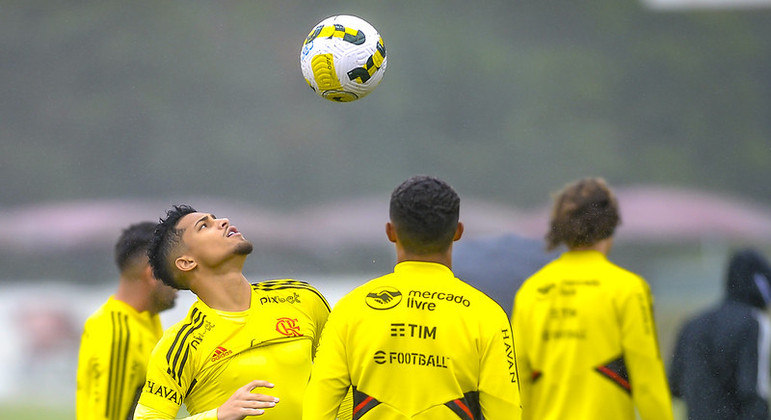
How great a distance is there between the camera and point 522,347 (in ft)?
10.3

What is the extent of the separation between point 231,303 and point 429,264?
0.62 m

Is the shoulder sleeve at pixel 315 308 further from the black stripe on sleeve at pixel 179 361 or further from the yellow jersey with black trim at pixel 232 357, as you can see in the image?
the black stripe on sleeve at pixel 179 361

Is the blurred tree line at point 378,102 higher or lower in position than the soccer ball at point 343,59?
higher

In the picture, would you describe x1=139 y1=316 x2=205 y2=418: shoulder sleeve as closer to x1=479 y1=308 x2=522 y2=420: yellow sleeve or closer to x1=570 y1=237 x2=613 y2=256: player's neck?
x1=479 y1=308 x2=522 y2=420: yellow sleeve

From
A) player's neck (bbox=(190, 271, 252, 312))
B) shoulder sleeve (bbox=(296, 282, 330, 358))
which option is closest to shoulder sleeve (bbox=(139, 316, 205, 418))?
player's neck (bbox=(190, 271, 252, 312))

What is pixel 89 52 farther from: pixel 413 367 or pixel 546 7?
pixel 413 367

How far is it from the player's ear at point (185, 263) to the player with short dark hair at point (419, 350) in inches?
21.3

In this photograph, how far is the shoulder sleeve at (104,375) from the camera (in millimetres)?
3227

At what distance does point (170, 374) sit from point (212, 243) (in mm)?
404

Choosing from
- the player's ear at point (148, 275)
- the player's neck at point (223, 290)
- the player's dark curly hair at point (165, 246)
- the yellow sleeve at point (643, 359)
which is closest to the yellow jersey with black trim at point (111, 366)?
the player's ear at point (148, 275)

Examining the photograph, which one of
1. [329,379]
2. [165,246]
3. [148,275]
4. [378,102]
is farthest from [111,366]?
[378,102]

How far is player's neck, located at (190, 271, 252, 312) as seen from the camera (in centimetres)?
260

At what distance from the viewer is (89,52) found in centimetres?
1332

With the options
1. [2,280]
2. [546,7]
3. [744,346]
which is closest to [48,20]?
[2,280]
